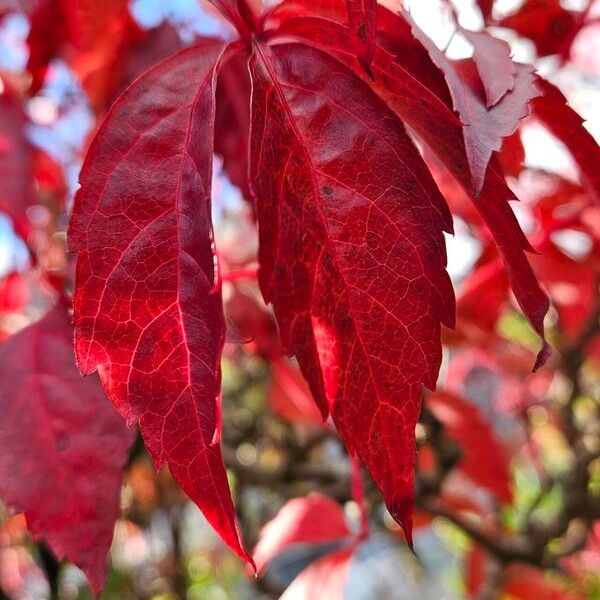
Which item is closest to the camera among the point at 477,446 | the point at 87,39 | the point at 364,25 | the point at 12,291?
the point at 364,25

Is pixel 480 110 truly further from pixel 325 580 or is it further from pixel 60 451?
pixel 325 580

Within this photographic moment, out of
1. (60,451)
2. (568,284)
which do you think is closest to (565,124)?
(60,451)

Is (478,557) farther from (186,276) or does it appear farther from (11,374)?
(186,276)

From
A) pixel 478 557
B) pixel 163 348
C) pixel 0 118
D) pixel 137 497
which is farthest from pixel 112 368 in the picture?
pixel 478 557

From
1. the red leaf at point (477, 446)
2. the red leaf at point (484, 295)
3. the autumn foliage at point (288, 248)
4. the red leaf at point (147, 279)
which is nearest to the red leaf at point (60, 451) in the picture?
the autumn foliage at point (288, 248)

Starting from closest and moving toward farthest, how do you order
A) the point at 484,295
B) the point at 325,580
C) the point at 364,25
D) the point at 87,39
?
1. the point at 364,25
2. the point at 325,580
3. the point at 87,39
4. the point at 484,295

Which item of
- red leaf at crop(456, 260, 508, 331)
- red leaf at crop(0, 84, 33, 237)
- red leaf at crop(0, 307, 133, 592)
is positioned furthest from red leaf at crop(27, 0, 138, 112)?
red leaf at crop(456, 260, 508, 331)

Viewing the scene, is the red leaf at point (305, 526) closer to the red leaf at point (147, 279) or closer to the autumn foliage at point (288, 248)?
the autumn foliage at point (288, 248)
